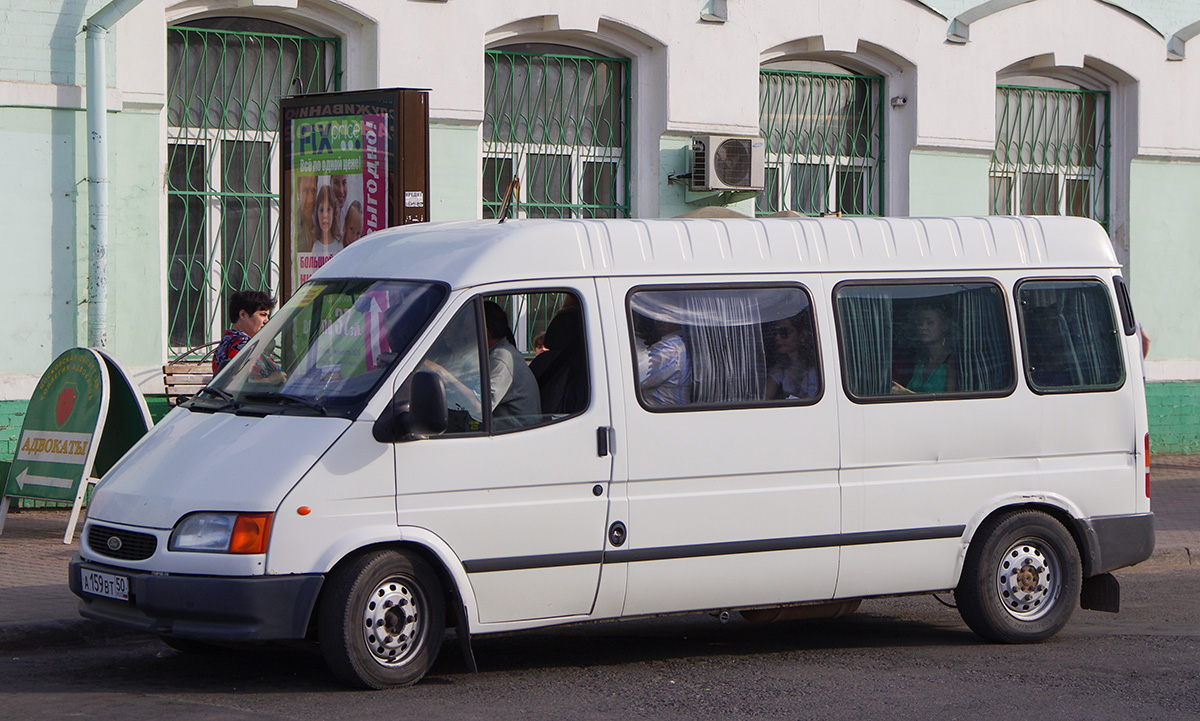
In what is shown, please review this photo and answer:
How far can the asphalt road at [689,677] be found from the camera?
637cm

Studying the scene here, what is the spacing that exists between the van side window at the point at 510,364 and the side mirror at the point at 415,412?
175mm

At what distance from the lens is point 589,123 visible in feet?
47.7

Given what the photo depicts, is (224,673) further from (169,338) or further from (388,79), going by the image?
(388,79)

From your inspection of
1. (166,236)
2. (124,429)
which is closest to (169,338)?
(166,236)

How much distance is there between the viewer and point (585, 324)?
701 centimetres

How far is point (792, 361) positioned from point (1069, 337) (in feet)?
5.34

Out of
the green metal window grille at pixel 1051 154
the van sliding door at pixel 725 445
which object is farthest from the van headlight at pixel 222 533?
the green metal window grille at pixel 1051 154

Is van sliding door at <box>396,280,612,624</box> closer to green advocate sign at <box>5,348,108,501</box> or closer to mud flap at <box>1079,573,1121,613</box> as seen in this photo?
mud flap at <box>1079,573,1121,613</box>

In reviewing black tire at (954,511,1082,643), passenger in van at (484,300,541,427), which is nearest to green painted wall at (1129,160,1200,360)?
black tire at (954,511,1082,643)

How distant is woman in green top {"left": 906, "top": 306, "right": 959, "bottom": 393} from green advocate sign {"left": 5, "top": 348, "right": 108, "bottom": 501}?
17.7ft

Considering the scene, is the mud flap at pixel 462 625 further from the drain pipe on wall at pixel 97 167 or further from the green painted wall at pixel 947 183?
the green painted wall at pixel 947 183

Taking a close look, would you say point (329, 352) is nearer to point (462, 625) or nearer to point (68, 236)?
point (462, 625)

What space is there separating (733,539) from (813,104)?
930cm

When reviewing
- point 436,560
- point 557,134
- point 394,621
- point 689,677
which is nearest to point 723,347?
point 689,677
